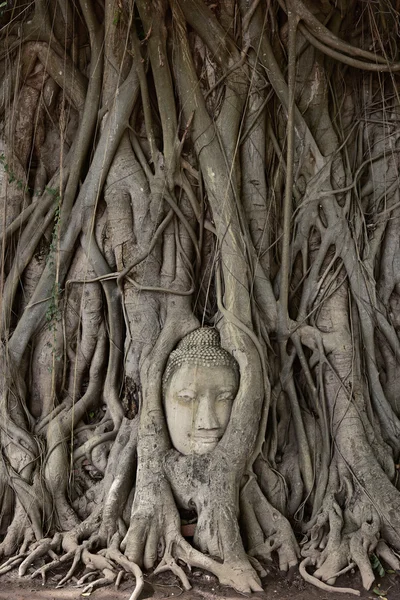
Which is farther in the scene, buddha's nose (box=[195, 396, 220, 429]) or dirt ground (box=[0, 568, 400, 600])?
buddha's nose (box=[195, 396, 220, 429])

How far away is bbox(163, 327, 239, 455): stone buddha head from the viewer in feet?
10.6

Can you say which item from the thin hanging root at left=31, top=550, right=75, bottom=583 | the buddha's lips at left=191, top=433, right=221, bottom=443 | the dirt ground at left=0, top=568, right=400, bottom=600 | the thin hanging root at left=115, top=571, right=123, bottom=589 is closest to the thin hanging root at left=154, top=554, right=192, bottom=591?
the dirt ground at left=0, top=568, right=400, bottom=600

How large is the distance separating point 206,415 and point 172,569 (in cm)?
73

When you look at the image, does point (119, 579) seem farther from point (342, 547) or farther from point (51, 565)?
point (342, 547)

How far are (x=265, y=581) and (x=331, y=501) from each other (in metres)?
0.55

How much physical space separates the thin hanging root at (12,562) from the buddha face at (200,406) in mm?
912

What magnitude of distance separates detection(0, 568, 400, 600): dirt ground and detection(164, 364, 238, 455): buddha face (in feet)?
2.02

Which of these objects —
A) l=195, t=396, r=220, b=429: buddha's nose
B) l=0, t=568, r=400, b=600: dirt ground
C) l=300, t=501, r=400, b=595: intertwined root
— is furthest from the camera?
l=195, t=396, r=220, b=429: buddha's nose

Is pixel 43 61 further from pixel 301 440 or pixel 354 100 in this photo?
pixel 301 440

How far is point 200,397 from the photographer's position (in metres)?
3.26

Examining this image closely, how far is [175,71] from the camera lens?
3863 millimetres

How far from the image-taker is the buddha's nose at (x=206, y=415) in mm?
3217

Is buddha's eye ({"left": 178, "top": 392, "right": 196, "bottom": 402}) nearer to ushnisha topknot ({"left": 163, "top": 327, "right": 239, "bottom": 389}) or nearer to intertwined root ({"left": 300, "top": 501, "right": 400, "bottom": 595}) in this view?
ushnisha topknot ({"left": 163, "top": 327, "right": 239, "bottom": 389})

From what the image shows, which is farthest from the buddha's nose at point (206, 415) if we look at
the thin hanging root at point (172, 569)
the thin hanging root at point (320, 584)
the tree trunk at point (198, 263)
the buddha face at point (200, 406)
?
the thin hanging root at point (320, 584)
